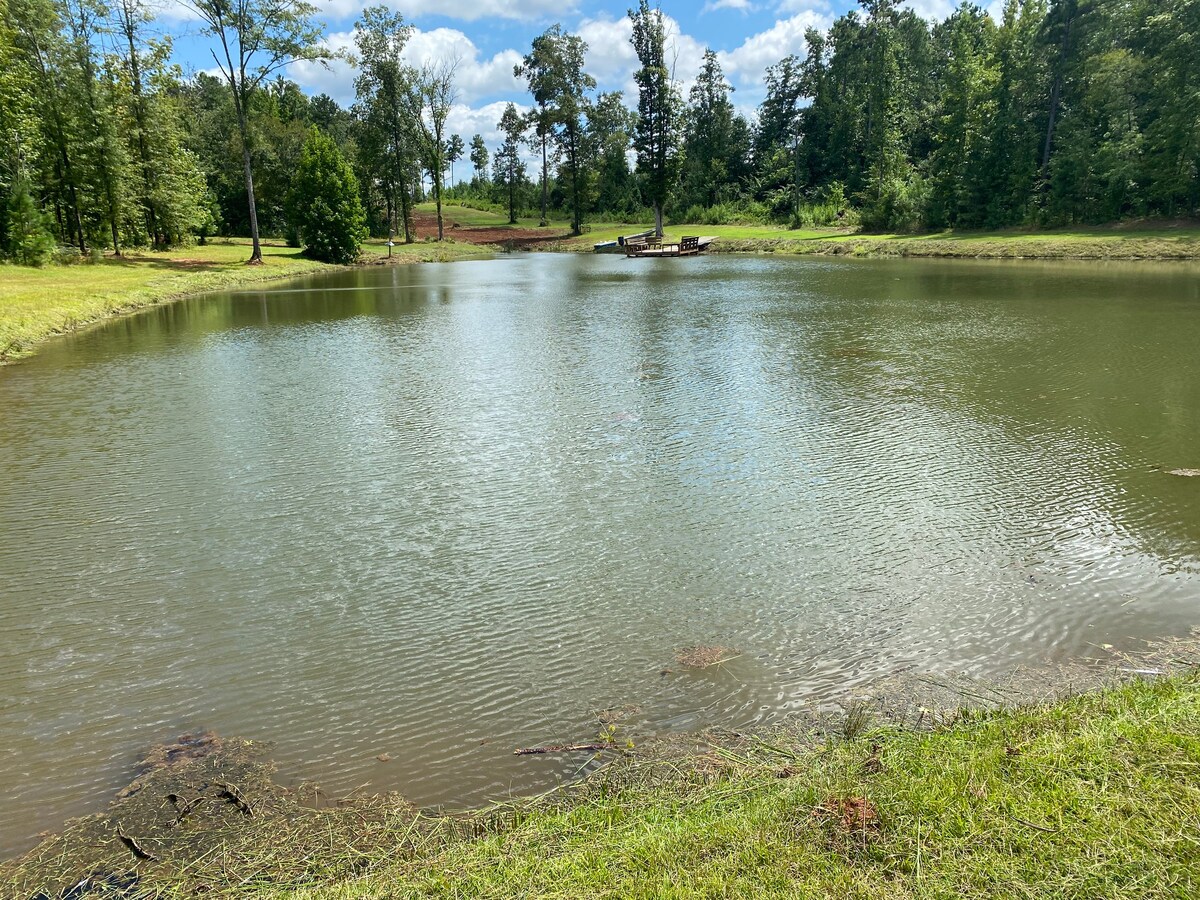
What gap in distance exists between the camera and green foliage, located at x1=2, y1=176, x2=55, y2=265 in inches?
1139

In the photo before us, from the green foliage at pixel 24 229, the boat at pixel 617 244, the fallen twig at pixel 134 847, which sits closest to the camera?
the fallen twig at pixel 134 847

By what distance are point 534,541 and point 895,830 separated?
186 inches

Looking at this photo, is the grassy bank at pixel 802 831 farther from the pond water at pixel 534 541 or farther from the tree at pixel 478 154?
the tree at pixel 478 154

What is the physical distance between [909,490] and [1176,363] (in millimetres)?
9423

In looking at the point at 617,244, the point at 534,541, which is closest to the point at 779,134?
the point at 617,244

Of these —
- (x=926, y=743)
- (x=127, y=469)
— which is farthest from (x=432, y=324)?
(x=926, y=743)

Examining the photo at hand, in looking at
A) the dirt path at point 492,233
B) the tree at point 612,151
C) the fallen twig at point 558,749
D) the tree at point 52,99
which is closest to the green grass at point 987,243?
the dirt path at point 492,233

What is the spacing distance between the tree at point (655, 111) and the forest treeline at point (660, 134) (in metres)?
0.17

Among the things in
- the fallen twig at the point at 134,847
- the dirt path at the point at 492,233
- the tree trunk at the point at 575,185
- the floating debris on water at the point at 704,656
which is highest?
the tree trunk at the point at 575,185

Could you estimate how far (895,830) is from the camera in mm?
3297

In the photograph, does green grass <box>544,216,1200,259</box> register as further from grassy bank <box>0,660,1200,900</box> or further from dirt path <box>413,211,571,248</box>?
grassy bank <box>0,660,1200,900</box>

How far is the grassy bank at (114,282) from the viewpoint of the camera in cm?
1898

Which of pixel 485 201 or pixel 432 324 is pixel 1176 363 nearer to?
pixel 432 324

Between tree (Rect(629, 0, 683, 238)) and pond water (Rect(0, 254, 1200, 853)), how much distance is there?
47231 mm
